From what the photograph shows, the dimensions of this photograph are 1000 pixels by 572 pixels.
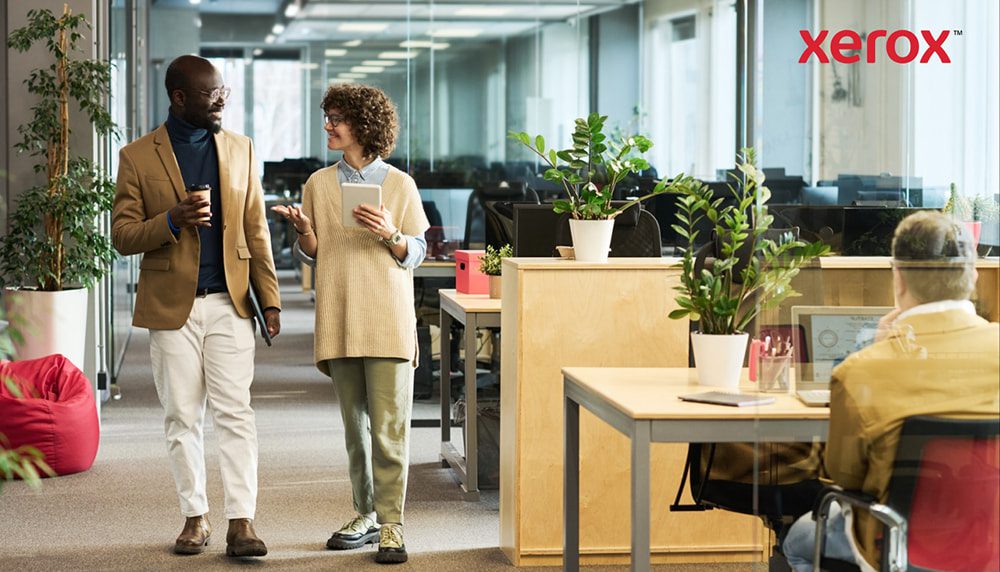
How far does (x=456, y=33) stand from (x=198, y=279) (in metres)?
7.96

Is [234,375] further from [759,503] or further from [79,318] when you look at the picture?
[79,318]

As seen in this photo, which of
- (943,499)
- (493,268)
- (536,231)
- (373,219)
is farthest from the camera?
(493,268)

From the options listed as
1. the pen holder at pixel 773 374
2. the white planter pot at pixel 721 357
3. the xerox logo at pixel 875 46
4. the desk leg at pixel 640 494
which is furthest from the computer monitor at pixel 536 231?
the desk leg at pixel 640 494

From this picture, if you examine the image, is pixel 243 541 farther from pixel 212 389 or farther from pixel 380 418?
pixel 380 418

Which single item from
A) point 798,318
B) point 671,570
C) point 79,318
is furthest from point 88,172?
point 798,318

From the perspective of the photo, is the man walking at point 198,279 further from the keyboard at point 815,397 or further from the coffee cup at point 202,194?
the keyboard at point 815,397

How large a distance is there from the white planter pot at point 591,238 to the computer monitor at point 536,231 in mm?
931

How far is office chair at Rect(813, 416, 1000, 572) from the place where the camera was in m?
2.42

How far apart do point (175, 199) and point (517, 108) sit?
8.13 meters

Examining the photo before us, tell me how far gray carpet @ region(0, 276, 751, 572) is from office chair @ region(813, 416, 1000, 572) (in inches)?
78.6

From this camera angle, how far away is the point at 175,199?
4.33 metres

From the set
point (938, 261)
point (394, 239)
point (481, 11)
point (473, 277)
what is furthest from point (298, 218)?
point (481, 11)

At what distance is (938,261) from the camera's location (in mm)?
2578

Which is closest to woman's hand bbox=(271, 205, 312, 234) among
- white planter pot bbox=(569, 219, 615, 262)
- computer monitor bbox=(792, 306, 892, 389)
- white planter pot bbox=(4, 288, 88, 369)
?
white planter pot bbox=(569, 219, 615, 262)
